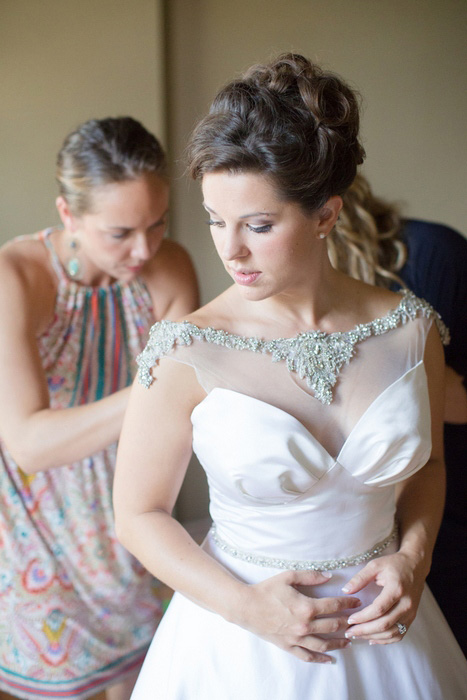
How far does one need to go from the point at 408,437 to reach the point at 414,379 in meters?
0.11

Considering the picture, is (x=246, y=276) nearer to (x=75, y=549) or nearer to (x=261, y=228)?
(x=261, y=228)

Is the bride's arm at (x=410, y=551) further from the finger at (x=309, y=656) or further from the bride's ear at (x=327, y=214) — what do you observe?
the bride's ear at (x=327, y=214)

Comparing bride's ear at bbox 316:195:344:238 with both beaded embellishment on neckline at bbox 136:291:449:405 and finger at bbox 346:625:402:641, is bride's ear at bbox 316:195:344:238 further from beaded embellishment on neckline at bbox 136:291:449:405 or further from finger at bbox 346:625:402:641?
finger at bbox 346:625:402:641

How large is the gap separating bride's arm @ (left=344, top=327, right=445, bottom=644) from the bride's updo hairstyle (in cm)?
44

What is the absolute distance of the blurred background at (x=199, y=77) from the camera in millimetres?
2596

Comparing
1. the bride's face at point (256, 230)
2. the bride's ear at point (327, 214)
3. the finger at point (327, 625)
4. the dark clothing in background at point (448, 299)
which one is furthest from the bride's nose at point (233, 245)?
the dark clothing in background at point (448, 299)

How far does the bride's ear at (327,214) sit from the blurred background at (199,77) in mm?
1090

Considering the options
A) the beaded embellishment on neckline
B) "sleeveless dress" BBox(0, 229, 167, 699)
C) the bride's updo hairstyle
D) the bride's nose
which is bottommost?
"sleeveless dress" BBox(0, 229, 167, 699)

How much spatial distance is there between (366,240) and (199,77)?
1509 mm

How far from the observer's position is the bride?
108cm

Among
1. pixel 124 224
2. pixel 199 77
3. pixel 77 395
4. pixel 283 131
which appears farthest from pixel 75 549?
pixel 199 77

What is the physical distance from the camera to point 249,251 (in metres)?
1.09

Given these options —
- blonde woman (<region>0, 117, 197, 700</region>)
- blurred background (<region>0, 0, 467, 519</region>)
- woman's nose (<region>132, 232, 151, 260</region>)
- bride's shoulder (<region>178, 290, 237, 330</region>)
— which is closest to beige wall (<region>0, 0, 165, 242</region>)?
blurred background (<region>0, 0, 467, 519</region>)

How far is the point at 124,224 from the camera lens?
5.26 feet
